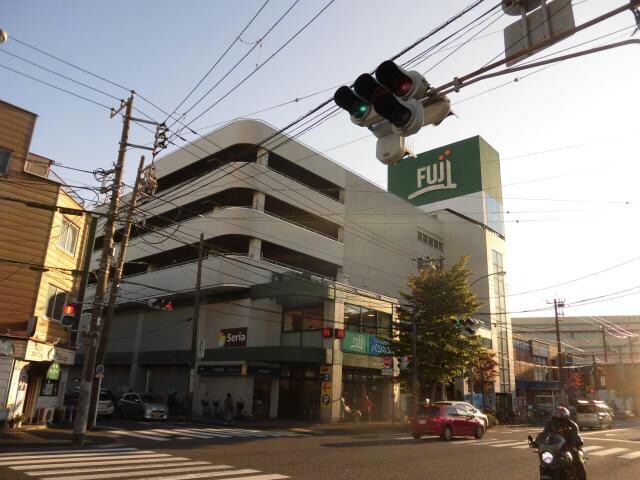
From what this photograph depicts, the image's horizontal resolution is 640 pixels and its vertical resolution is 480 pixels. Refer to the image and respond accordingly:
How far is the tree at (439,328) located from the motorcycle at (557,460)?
69.5ft

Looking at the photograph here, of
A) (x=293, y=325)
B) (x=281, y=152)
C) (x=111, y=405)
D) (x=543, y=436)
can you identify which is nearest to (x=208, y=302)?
(x=293, y=325)

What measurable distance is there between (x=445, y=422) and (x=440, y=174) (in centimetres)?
4517

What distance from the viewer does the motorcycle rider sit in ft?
26.9

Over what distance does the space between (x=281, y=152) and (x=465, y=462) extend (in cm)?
2775

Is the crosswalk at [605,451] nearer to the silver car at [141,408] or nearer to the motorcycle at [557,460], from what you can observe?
the motorcycle at [557,460]

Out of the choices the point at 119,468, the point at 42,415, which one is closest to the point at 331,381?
the point at 42,415

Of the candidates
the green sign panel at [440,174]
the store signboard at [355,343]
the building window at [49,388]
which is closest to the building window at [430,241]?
the green sign panel at [440,174]

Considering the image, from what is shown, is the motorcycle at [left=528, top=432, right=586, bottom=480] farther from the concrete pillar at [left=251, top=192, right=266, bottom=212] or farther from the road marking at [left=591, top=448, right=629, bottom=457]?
the concrete pillar at [left=251, top=192, right=266, bottom=212]

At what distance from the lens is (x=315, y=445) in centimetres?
1677

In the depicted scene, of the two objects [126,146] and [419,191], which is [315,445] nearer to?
[126,146]

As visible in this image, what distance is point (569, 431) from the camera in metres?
8.66

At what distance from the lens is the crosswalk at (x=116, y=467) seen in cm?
991

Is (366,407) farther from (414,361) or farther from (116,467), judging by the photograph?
(116,467)

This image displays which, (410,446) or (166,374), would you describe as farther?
(166,374)
